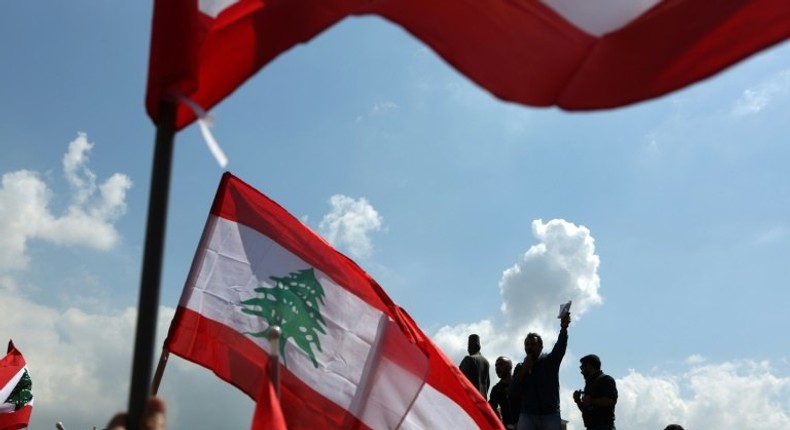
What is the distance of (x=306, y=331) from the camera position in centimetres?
745

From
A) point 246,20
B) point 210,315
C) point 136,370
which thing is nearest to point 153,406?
point 136,370

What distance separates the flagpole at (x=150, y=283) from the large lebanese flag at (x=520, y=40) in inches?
13.1

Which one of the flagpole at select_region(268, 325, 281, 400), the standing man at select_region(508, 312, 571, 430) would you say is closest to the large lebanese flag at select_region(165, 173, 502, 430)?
the standing man at select_region(508, 312, 571, 430)

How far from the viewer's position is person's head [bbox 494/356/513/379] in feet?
37.2

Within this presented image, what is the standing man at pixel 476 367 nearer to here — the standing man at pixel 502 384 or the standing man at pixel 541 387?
the standing man at pixel 502 384

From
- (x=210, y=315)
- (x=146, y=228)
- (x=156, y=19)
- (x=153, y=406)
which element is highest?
(x=210, y=315)

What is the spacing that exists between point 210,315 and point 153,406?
5517 millimetres

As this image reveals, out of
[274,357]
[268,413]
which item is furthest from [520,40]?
[268,413]

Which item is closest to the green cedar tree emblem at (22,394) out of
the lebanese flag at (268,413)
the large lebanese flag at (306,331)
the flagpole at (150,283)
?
the large lebanese flag at (306,331)

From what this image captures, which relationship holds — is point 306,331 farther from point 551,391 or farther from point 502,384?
point 502,384

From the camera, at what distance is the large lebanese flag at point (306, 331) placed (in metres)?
7.19

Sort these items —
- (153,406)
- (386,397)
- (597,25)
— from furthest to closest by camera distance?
(386,397), (597,25), (153,406)

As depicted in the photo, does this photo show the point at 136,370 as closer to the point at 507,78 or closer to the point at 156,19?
the point at 156,19

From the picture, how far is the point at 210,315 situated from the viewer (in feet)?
25.2
